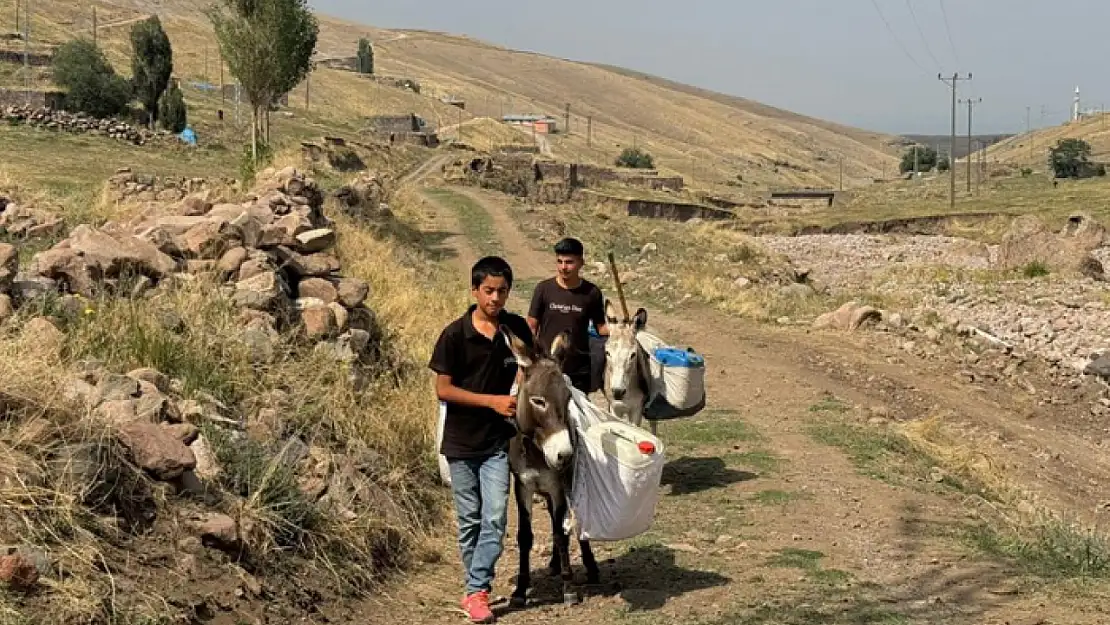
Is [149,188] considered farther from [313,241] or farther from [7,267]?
[7,267]

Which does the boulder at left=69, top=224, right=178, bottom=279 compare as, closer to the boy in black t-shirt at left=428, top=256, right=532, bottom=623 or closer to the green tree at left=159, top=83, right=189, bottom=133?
the boy in black t-shirt at left=428, top=256, right=532, bottom=623

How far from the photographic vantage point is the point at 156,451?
6.45 metres

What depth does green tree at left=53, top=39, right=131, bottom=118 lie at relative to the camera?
5400 cm

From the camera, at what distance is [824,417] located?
13695mm

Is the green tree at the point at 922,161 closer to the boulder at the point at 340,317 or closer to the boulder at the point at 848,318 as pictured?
the boulder at the point at 848,318

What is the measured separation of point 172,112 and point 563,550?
53.1 metres

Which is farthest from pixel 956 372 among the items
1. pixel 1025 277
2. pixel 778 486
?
pixel 1025 277

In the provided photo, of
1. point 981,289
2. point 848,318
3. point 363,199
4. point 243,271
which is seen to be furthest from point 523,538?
point 363,199

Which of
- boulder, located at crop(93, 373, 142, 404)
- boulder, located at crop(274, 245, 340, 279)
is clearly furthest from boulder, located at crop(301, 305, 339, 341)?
boulder, located at crop(93, 373, 142, 404)

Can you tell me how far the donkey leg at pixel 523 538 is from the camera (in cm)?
668

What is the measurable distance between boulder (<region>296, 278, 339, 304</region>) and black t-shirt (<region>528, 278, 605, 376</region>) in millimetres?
3712

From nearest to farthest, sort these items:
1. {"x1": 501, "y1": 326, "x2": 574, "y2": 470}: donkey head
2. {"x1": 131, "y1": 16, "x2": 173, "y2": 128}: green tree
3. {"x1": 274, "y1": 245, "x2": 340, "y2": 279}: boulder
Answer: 1. {"x1": 501, "y1": 326, "x2": 574, "y2": 470}: donkey head
2. {"x1": 274, "y1": 245, "x2": 340, "y2": 279}: boulder
3. {"x1": 131, "y1": 16, "x2": 173, "y2": 128}: green tree

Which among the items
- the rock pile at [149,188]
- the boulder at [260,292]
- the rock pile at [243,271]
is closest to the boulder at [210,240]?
the rock pile at [243,271]

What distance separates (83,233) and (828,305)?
54.7ft
